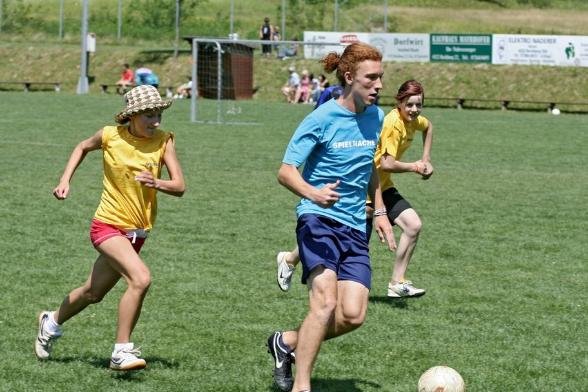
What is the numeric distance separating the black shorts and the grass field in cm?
74

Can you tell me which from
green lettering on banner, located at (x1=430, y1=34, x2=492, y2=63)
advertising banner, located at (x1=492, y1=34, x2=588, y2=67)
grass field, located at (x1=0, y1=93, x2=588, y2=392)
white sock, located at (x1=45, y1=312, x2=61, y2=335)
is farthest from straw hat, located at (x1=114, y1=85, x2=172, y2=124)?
green lettering on banner, located at (x1=430, y1=34, x2=492, y2=63)

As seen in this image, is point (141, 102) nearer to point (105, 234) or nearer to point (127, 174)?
point (127, 174)

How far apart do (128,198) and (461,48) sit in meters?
41.2

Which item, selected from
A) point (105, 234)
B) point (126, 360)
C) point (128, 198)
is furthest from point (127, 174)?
point (126, 360)

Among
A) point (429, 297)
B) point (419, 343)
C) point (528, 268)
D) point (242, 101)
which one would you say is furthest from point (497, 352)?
point (242, 101)

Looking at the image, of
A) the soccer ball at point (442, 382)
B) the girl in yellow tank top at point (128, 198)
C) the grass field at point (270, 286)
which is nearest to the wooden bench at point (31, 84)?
the grass field at point (270, 286)

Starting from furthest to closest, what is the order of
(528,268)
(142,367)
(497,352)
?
(528,268) < (497,352) < (142,367)

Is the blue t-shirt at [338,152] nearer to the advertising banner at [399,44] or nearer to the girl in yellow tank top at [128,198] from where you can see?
the girl in yellow tank top at [128,198]

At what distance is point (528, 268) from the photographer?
10.9 meters

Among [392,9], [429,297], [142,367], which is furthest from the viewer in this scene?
[392,9]

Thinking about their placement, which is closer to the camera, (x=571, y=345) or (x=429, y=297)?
(x=571, y=345)

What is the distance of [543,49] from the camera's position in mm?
45188

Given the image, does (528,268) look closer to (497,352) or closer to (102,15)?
(497,352)

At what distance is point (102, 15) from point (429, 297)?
5758 centimetres
